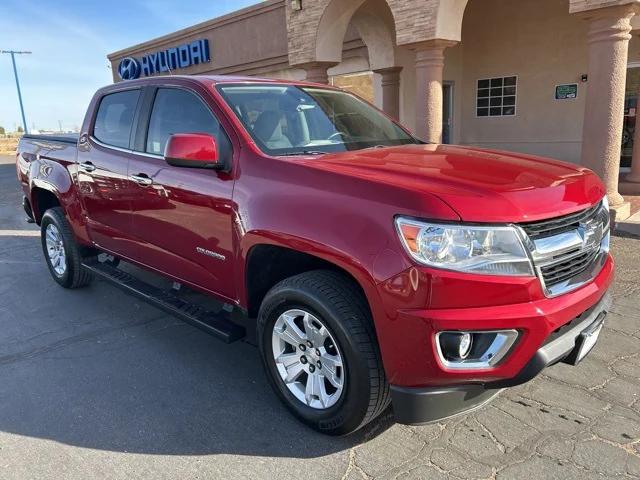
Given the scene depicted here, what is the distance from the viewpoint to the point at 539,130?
41.7 feet

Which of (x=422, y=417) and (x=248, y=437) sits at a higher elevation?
(x=422, y=417)

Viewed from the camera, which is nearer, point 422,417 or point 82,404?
point 422,417

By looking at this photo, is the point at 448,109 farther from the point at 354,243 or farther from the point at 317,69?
the point at 354,243

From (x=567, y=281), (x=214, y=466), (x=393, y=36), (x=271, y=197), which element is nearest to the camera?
(x=567, y=281)

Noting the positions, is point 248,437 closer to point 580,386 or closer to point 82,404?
point 82,404

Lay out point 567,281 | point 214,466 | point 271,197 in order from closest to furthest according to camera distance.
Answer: point 567,281 < point 214,466 < point 271,197

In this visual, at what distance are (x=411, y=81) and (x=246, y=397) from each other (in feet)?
38.6

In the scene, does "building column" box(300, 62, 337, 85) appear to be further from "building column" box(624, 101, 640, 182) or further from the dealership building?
"building column" box(624, 101, 640, 182)

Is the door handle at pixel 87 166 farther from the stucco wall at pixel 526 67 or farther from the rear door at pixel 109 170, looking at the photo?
the stucco wall at pixel 526 67

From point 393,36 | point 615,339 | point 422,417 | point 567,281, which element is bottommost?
point 615,339

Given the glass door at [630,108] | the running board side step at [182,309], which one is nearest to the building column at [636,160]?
the glass door at [630,108]

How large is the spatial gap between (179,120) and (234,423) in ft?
6.96

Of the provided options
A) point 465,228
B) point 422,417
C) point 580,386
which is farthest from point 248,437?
point 580,386

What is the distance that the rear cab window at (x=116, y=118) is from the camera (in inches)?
170
